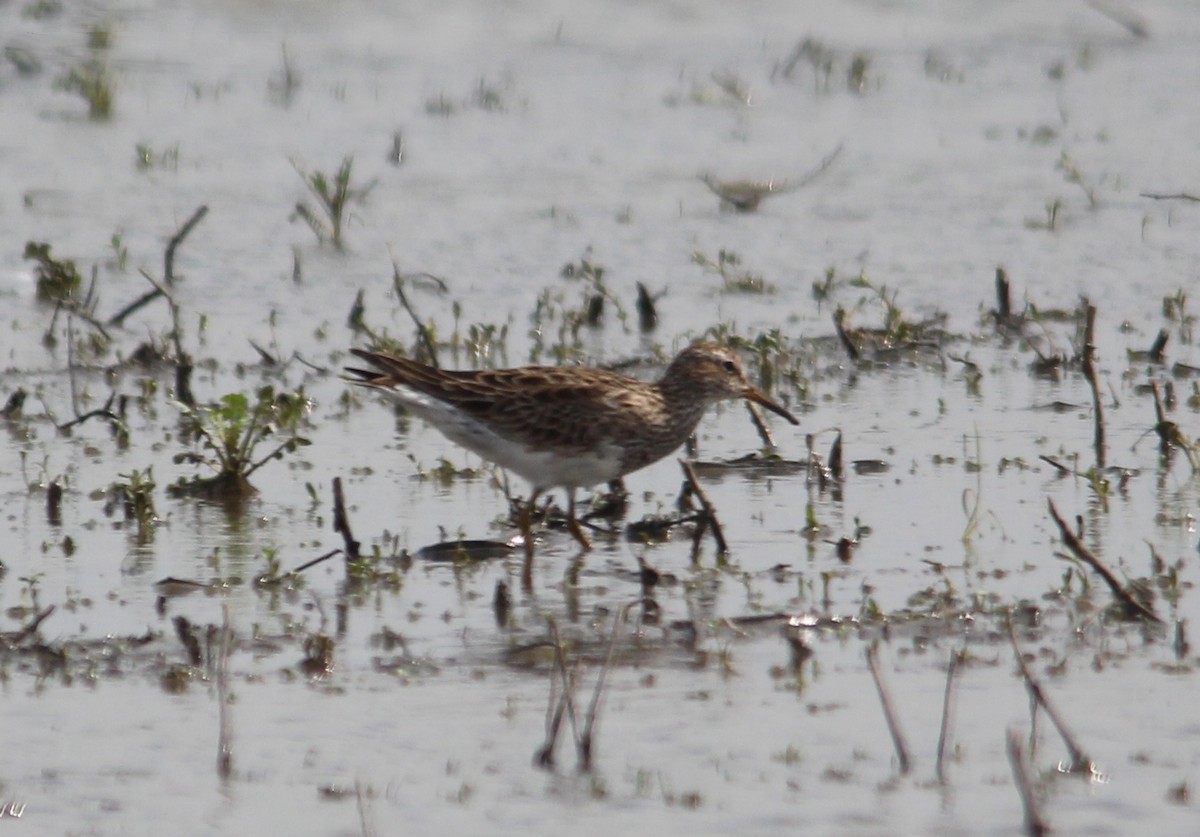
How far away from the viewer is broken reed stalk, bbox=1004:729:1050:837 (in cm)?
491

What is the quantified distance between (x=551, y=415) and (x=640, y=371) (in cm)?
239

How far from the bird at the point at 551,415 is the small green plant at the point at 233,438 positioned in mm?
387

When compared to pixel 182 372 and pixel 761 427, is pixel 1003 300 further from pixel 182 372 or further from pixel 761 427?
pixel 182 372

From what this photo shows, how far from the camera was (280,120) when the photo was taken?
1736cm

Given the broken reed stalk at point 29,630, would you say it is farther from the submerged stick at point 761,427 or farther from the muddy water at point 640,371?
the submerged stick at point 761,427

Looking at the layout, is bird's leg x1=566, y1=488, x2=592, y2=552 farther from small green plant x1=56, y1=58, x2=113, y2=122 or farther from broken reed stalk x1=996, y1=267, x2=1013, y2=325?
small green plant x1=56, y1=58, x2=113, y2=122

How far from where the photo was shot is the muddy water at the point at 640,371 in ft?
19.6

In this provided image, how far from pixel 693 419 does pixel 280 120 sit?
886 centimetres

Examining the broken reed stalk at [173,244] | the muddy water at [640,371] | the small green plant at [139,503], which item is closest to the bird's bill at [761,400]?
the muddy water at [640,371]

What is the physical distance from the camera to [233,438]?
9.02m

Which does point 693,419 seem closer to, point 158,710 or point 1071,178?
point 158,710

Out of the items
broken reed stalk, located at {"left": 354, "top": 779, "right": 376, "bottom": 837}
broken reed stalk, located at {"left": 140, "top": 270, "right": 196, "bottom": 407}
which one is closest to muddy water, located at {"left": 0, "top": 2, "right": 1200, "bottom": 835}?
broken reed stalk, located at {"left": 354, "top": 779, "right": 376, "bottom": 837}

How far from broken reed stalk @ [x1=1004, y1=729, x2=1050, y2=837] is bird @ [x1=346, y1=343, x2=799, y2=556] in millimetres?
3509

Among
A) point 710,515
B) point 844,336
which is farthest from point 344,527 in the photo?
point 844,336
